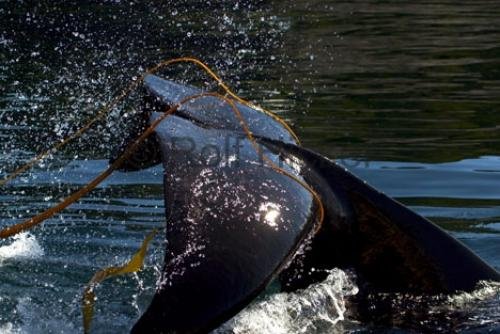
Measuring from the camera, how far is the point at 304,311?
502cm

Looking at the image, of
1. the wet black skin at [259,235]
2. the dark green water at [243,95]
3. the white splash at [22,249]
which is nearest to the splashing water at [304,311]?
the wet black skin at [259,235]

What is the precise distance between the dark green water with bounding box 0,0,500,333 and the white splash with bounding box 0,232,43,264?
17 mm

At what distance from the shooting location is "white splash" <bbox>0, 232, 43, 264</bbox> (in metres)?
6.79

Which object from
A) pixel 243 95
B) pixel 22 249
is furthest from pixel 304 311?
pixel 243 95

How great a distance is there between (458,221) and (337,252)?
122 inches

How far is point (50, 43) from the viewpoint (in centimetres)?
1866

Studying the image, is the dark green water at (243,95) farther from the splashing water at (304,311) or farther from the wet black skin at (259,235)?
the splashing water at (304,311)

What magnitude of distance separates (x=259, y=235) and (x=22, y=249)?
11.0 ft

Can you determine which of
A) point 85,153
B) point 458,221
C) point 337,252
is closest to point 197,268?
point 337,252

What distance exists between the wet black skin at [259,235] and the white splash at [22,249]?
1675 mm

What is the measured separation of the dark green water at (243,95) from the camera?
6777 millimetres

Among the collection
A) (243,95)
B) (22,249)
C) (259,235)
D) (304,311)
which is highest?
(259,235)

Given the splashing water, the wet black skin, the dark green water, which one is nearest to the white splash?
the dark green water

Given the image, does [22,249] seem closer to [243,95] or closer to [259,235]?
[259,235]
